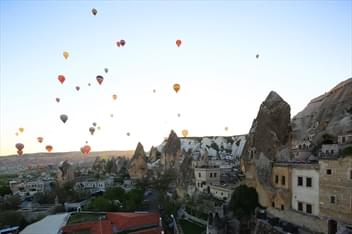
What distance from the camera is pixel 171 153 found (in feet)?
209

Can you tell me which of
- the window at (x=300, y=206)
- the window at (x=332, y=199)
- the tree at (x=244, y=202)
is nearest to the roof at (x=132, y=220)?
the tree at (x=244, y=202)

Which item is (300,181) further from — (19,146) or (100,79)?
(19,146)

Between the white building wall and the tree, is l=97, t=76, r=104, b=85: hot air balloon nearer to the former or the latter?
the tree

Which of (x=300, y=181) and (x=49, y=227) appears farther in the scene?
(x=49, y=227)

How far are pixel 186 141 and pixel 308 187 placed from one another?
59995 millimetres

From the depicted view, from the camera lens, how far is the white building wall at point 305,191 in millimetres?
16719

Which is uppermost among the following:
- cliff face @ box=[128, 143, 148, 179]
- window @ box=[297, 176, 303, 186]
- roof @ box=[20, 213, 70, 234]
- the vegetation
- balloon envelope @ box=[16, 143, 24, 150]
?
balloon envelope @ box=[16, 143, 24, 150]

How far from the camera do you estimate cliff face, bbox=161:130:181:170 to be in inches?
2449

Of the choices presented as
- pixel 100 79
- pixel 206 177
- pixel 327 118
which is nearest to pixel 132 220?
pixel 100 79

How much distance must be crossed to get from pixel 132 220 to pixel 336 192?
16015 mm

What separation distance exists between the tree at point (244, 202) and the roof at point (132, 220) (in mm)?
7317

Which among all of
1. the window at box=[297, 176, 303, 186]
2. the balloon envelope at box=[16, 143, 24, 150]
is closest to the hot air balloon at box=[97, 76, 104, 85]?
the balloon envelope at box=[16, 143, 24, 150]

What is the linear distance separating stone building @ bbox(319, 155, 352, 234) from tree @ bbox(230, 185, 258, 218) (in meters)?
6.83

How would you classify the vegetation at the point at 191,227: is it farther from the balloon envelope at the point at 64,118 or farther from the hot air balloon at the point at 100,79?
the hot air balloon at the point at 100,79
